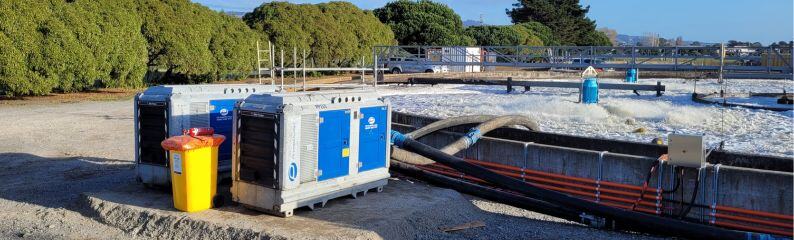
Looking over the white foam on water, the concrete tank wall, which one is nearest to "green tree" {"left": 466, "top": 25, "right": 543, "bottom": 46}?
the white foam on water

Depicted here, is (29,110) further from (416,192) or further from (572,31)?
(572,31)

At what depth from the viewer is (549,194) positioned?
9.38 meters

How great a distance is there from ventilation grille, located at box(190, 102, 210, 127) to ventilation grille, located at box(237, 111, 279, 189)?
5.13 ft

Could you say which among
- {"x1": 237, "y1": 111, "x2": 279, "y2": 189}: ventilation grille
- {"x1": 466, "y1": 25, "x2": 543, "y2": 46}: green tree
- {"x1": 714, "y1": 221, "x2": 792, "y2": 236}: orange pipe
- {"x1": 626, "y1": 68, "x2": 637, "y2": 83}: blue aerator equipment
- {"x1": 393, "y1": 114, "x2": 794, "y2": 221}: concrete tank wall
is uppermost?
{"x1": 466, "y1": 25, "x2": 543, "y2": 46}: green tree

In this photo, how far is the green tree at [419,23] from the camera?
73250mm

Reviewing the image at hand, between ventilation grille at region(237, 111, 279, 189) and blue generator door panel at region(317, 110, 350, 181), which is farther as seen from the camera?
blue generator door panel at region(317, 110, 350, 181)

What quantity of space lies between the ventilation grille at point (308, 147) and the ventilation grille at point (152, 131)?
2.36 m

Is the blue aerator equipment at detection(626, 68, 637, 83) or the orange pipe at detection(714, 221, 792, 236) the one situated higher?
the blue aerator equipment at detection(626, 68, 637, 83)

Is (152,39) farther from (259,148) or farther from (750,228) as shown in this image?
(750,228)

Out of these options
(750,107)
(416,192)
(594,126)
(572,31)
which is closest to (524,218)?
(416,192)

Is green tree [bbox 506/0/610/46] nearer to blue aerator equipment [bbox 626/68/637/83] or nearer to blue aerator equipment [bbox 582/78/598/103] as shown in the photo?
blue aerator equipment [bbox 626/68/637/83]

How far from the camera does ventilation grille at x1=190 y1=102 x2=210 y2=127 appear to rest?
1039cm

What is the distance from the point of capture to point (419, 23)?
7375 centimetres

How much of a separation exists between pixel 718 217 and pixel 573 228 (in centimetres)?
Result: 181
